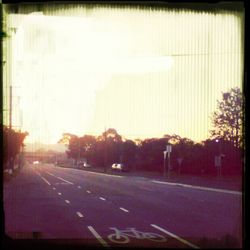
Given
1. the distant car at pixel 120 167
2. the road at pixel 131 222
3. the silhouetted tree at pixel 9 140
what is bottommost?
the distant car at pixel 120 167

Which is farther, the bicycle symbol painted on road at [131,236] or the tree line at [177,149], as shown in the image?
the tree line at [177,149]

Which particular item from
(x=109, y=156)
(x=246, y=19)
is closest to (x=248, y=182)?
(x=246, y=19)

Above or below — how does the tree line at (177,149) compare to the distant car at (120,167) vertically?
above

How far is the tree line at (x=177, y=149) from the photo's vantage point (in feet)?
103

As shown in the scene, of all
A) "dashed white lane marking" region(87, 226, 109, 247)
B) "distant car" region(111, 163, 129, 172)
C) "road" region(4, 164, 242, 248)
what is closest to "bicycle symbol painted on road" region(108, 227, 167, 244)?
"road" region(4, 164, 242, 248)

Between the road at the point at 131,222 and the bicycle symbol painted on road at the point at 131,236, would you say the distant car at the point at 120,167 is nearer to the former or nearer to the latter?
the road at the point at 131,222

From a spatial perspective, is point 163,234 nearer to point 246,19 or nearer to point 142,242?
point 142,242

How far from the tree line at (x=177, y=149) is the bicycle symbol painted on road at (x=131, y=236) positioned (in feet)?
20.6

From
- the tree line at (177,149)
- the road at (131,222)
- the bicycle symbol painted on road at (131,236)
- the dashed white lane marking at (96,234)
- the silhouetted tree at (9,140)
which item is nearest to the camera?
the silhouetted tree at (9,140)

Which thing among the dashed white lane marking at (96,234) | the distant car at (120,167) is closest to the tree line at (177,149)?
the distant car at (120,167)

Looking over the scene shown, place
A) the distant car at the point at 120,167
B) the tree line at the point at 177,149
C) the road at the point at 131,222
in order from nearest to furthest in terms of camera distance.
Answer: the road at the point at 131,222
the tree line at the point at 177,149
the distant car at the point at 120,167

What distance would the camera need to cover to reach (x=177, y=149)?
5038 cm

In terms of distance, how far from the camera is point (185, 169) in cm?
5116

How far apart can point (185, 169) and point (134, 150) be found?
1482 cm
